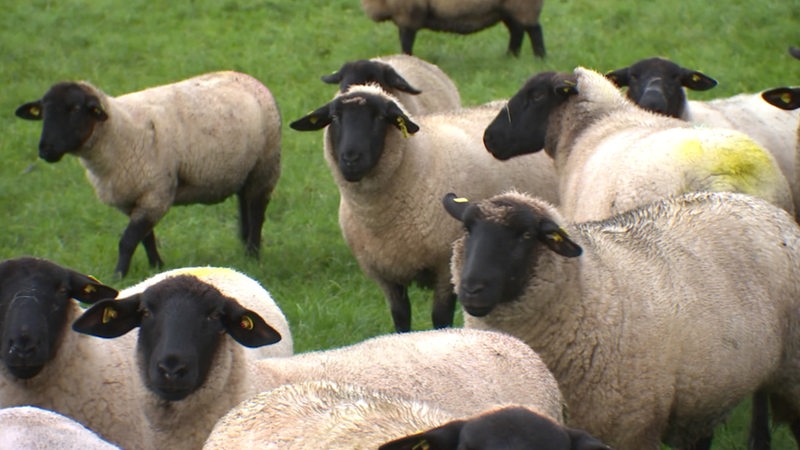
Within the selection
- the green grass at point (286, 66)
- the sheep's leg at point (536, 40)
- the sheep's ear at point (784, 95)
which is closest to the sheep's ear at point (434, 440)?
the green grass at point (286, 66)

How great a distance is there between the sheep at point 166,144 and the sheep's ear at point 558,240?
4.70 meters

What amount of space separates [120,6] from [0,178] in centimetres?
547

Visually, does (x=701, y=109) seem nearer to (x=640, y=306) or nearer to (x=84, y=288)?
(x=640, y=306)

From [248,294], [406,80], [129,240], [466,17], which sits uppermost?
[248,294]

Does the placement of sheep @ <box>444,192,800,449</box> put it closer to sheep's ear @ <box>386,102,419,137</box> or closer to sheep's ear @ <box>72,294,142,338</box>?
sheep's ear @ <box>72,294,142,338</box>

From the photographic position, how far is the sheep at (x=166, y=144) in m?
9.23

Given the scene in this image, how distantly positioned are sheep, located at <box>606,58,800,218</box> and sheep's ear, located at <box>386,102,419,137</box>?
5.99ft

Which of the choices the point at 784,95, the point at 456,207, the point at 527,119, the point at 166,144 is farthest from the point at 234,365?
the point at 166,144

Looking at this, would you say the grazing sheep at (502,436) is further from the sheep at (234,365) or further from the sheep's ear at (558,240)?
the sheep's ear at (558,240)

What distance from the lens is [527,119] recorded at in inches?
316

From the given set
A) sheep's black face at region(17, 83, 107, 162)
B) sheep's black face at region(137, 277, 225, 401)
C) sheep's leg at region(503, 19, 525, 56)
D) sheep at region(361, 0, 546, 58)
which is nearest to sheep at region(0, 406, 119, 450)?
sheep's black face at region(137, 277, 225, 401)

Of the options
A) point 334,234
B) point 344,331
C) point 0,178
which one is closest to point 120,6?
point 0,178

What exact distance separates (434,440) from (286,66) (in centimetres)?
1153

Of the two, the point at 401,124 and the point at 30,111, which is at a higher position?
the point at 401,124
